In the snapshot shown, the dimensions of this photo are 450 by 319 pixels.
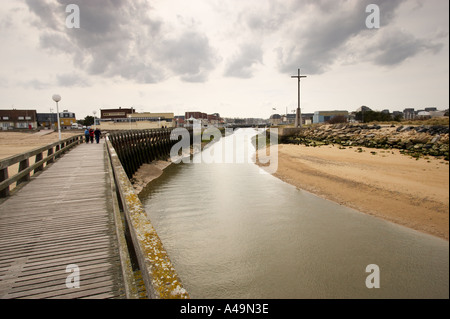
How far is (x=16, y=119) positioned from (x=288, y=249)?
10677cm

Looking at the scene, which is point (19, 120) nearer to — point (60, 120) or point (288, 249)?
point (60, 120)

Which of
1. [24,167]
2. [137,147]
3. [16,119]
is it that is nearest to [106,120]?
[16,119]

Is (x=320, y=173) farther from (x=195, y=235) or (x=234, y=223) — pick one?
(x=195, y=235)

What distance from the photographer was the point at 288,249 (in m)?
7.85

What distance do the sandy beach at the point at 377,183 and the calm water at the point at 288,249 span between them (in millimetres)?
446

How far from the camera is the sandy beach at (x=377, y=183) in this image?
315 centimetres

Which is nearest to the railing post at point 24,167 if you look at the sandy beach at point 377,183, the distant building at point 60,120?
the sandy beach at point 377,183

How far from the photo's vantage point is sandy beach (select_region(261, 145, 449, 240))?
3149 millimetres

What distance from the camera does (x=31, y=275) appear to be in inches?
132

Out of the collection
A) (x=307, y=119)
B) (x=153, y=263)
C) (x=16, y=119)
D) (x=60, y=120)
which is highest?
(x=307, y=119)
